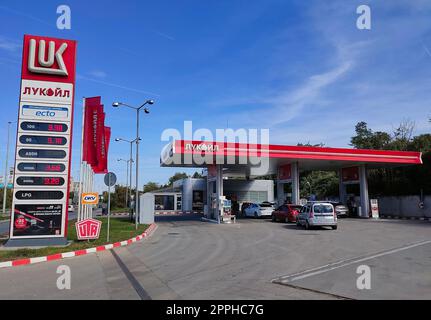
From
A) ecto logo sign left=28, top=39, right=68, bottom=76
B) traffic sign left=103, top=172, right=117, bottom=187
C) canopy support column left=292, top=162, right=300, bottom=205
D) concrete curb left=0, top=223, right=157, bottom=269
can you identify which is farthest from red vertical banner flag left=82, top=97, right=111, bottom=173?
canopy support column left=292, top=162, right=300, bottom=205

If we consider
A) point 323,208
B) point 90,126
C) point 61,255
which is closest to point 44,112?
point 90,126

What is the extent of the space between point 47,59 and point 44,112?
2.31m

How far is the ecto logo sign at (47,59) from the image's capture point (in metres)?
15.6

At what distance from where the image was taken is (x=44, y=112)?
52.2 ft

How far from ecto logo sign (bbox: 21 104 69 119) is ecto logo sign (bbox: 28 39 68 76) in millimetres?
1541

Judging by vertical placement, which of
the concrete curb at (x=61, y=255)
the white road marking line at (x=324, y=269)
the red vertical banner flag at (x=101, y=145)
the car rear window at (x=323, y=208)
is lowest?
the concrete curb at (x=61, y=255)

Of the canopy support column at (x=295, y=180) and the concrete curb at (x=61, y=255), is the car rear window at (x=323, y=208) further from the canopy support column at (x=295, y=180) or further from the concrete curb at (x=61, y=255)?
the concrete curb at (x=61, y=255)

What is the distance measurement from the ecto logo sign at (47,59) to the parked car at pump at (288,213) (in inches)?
701

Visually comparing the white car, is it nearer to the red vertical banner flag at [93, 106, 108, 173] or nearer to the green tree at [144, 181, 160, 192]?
the red vertical banner flag at [93, 106, 108, 173]

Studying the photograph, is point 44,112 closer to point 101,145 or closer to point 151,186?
point 101,145

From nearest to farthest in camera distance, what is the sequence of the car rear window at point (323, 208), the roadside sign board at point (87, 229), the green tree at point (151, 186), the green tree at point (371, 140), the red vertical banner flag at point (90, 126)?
1. the roadside sign board at point (87, 229)
2. the red vertical banner flag at point (90, 126)
3. the car rear window at point (323, 208)
4. the green tree at point (371, 140)
5. the green tree at point (151, 186)

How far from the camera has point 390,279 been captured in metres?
8.19

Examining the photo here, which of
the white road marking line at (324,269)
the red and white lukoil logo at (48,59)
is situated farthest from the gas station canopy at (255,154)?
the white road marking line at (324,269)

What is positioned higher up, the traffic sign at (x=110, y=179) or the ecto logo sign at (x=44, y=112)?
the ecto logo sign at (x=44, y=112)
